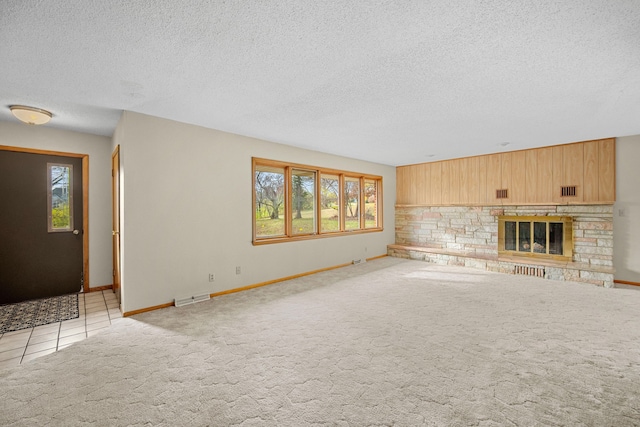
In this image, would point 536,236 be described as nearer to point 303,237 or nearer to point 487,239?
point 487,239

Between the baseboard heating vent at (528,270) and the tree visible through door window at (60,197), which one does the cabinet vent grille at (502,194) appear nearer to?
the baseboard heating vent at (528,270)

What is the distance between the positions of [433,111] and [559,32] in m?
1.57

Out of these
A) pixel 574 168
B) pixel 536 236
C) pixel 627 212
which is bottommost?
pixel 536 236

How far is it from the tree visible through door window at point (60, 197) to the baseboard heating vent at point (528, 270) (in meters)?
7.66

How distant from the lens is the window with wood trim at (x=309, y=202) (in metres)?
4.93

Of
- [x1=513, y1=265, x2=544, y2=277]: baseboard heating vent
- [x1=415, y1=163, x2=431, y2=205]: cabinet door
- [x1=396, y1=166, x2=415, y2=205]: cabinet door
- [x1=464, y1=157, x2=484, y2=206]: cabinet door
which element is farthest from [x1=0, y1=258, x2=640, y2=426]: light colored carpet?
[x1=396, y1=166, x2=415, y2=205]: cabinet door

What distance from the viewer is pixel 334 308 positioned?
3.63 m

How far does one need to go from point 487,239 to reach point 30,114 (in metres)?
7.68

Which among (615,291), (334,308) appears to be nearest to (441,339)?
(334,308)

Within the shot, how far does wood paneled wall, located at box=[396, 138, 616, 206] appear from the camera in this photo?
4875 millimetres

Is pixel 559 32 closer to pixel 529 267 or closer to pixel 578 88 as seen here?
pixel 578 88

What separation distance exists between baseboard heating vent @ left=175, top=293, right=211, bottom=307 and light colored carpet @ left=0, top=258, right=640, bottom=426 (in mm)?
136

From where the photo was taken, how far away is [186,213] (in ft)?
12.6

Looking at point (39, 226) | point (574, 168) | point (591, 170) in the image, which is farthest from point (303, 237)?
point (591, 170)
